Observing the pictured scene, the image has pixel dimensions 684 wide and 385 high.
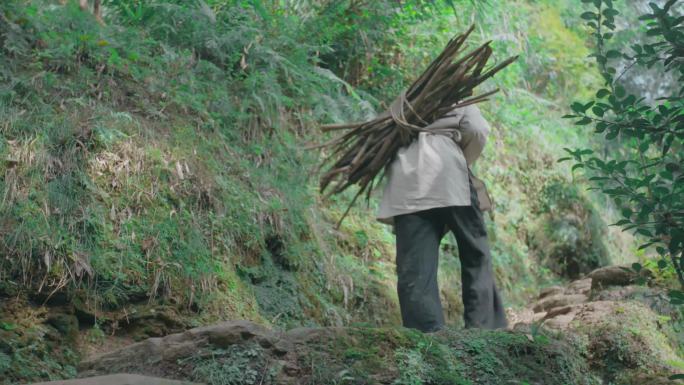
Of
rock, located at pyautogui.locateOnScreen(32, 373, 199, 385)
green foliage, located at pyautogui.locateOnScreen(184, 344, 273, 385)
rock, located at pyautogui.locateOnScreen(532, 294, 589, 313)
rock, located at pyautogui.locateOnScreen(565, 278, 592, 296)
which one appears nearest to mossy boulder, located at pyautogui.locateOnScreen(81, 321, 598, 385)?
green foliage, located at pyautogui.locateOnScreen(184, 344, 273, 385)

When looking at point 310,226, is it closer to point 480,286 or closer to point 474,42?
point 480,286

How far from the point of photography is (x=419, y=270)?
5.68 m

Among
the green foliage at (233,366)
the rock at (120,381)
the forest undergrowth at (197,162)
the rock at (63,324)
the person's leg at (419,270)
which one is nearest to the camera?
the rock at (120,381)

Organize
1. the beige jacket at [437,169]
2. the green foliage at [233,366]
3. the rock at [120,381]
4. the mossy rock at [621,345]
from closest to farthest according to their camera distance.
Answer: the rock at [120,381], the green foliage at [233,366], the mossy rock at [621,345], the beige jacket at [437,169]

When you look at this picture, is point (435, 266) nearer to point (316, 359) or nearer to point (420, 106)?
point (420, 106)

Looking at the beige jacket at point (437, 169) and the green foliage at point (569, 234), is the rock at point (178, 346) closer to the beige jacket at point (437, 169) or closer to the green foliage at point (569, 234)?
the beige jacket at point (437, 169)

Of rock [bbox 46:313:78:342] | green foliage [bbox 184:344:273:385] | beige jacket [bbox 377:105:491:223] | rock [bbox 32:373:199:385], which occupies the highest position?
beige jacket [bbox 377:105:491:223]

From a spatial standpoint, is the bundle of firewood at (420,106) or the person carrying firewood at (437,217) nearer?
the person carrying firewood at (437,217)

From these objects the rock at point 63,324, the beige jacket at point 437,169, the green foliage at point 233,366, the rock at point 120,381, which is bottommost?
the rock at point 63,324

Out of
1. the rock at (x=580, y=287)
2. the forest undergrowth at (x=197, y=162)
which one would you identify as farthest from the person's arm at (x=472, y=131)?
the rock at (x=580, y=287)

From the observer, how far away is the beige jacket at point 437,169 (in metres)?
5.76

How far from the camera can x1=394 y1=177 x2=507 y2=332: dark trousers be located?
18.4 feet

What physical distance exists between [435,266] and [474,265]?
29 centimetres

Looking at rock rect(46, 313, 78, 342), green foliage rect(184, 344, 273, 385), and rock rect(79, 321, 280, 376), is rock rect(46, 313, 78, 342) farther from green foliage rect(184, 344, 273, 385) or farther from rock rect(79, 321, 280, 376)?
green foliage rect(184, 344, 273, 385)
